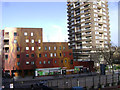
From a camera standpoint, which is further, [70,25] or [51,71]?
[70,25]

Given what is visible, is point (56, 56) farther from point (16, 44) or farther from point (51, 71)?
point (16, 44)

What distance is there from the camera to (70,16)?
138ft

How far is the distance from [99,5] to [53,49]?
857 inches

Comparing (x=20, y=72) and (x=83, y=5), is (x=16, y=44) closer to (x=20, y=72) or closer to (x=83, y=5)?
(x=20, y=72)

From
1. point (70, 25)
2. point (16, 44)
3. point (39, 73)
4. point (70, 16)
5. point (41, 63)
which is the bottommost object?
point (39, 73)

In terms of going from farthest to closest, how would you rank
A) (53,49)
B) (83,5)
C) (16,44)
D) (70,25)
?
1. (70,25)
2. (83,5)
3. (53,49)
4. (16,44)

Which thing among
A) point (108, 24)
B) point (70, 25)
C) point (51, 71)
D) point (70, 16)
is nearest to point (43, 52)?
point (51, 71)

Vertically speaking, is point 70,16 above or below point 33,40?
above

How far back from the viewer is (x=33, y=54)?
24625mm

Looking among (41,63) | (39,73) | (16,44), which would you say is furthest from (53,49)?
(16,44)

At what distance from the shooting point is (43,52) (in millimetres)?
25094

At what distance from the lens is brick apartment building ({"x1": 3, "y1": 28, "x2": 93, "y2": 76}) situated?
23297 mm

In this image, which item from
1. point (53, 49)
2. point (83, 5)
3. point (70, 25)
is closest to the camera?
point (53, 49)

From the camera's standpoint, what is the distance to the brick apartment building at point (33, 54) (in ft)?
76.4
